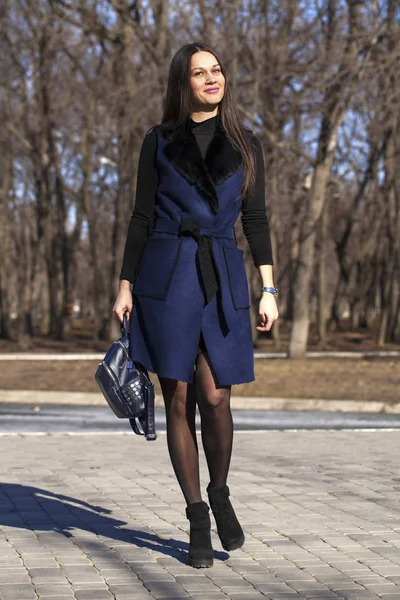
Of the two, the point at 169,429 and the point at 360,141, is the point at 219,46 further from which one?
the point at 169,429

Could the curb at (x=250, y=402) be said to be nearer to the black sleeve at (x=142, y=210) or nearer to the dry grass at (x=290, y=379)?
the dry grass at (x=290, y=379)

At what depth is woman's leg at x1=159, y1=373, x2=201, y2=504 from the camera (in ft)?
17.7

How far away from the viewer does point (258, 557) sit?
5.53 metres

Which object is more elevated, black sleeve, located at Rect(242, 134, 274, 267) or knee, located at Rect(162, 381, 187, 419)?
black sleeve, located at Rect(242, 134, 274, 267)

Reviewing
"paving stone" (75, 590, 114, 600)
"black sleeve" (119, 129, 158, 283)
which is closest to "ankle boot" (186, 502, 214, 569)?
"paving stone" (75, 590, 114, 600)

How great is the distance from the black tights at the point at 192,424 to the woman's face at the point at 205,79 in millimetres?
1087

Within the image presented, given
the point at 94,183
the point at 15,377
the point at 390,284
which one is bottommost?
the point at 15,377

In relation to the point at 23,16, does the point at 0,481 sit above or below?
below

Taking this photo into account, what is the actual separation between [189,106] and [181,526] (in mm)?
2117

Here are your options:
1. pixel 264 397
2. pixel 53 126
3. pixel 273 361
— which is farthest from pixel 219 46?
pixel 53 126

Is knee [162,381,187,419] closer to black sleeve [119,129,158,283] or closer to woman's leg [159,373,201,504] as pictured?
woman's leg [159,373,201,504]

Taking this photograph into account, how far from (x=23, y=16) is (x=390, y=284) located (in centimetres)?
1277

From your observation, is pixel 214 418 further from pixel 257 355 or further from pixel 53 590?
pixel 257 355

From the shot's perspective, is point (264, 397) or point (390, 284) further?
point (390, 284)
